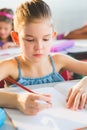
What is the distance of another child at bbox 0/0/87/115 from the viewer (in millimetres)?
1086

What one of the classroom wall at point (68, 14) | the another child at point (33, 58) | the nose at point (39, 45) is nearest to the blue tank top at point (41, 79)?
the another child at point (33, 58)

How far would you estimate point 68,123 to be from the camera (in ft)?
2.51

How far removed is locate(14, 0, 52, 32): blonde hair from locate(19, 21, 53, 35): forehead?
19 mm

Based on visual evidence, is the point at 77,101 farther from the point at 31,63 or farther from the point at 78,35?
the point at 78,35

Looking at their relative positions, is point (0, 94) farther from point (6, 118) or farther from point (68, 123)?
point (68, 123)

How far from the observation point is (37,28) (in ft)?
3.61

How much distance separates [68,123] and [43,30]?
0.46 metres

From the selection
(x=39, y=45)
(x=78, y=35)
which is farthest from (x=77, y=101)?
(x=78, y=35)

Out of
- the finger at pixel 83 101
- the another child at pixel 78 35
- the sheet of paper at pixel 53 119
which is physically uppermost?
the another child at pixel 78 35

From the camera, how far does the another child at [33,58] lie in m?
1.09

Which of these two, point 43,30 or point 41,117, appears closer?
point 41,117

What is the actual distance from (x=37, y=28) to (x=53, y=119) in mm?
434

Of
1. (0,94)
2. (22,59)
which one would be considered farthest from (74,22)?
(0,94)

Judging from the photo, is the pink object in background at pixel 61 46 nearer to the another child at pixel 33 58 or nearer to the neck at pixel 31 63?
the another child at pixel 33 58
